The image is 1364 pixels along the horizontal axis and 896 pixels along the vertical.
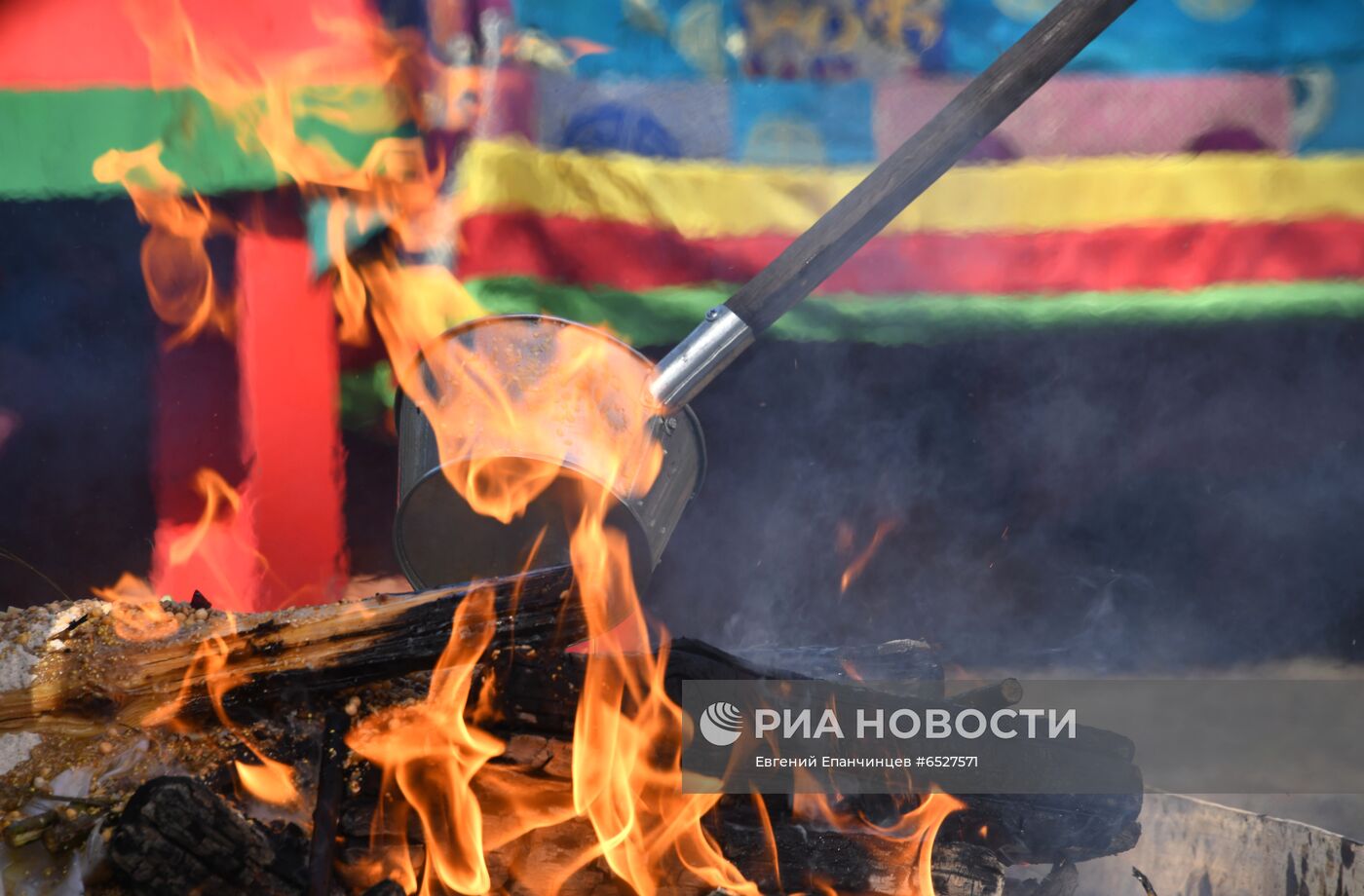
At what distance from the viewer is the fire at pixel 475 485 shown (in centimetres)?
241

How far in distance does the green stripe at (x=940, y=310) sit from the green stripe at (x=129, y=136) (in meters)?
0.94

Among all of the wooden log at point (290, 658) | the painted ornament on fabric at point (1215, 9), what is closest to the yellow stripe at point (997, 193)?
the painted ornament on fabric at point (1215, 9)

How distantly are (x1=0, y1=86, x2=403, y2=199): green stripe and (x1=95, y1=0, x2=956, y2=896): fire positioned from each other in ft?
0.11

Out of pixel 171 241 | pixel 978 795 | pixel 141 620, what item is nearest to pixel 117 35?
pixel 171 241

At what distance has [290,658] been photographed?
2.46m

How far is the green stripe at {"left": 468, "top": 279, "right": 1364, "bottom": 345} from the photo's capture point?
3877 mm

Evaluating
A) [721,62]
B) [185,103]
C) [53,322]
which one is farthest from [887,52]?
[53,322]

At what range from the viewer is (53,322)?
387cm

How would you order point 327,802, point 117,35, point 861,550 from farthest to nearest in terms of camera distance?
point 861,550
point 117,35
point 327,802

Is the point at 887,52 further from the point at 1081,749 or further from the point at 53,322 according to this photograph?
the point at 53,322

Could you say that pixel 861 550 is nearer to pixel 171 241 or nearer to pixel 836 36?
pixel 836 36

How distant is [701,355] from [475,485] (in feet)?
2.21

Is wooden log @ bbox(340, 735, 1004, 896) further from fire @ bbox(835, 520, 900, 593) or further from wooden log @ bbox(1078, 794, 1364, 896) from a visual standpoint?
fire @ bbox(835, 520, 900, 593)

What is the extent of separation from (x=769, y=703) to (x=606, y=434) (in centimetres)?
76
